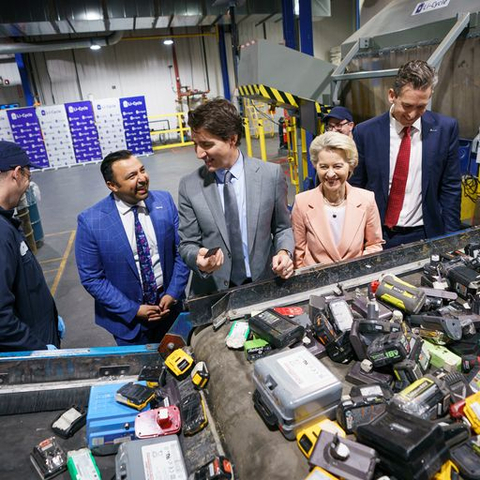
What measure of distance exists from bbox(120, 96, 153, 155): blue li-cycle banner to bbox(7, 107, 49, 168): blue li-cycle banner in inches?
101

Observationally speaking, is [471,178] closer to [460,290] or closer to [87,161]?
[460,290]

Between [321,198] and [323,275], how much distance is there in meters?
0.49

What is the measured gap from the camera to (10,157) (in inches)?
75.2

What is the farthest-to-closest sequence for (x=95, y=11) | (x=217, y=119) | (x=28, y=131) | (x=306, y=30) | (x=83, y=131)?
(x=83, y=131)
(x=28, y=131)
(x=95, y=11)
(x=306, y=30)
(x=217, y=119)

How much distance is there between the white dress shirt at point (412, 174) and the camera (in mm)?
2176

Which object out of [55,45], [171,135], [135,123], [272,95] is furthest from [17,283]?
[171,135]

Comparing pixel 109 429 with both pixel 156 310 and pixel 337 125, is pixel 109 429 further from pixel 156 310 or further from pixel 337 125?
pixel 337 125

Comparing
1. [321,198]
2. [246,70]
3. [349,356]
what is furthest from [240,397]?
[246,70]

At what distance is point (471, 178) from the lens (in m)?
3.04

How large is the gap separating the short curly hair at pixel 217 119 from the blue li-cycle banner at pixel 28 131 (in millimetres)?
11965

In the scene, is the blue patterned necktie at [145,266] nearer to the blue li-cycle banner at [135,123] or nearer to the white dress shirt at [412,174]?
the white dress shirt at [412,174]

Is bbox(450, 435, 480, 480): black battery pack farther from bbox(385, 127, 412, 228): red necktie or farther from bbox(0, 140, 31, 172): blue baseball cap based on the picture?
bbox(0, 140, 31, 172): blue baseball cap

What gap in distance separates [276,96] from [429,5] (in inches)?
61.8

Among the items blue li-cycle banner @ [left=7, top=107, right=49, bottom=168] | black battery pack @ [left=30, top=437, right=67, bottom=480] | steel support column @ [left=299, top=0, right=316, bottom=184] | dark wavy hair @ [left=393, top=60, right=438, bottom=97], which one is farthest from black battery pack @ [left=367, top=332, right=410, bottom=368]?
blue li-cycle banner @ [left=7, top=107, right=49, bottom=168]
